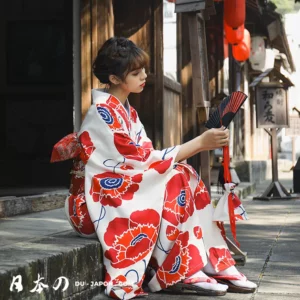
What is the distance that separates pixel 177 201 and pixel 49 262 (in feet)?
3.56

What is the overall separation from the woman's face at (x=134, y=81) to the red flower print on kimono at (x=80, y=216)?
75cm

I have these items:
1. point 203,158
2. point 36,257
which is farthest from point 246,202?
point 36,257

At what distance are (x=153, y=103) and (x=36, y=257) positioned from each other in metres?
6.03

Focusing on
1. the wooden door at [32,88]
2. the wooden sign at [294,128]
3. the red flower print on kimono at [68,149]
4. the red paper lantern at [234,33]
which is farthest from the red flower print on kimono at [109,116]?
the wooden sign at [294,128]

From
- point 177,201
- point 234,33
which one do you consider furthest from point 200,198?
point 234,33

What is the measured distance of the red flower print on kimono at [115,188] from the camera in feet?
14.8

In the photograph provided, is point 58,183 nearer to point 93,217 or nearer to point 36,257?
point 93,217

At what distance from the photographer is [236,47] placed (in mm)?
14625

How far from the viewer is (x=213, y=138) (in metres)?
4.55

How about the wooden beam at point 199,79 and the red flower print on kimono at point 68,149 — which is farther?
the wooden beam at point 199,79

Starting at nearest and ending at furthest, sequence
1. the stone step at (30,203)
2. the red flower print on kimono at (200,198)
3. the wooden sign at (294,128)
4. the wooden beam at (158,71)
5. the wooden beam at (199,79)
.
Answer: the red flower print on kimono at (200,198) → the wooden beam at (199,79) → the stone step at (30,203) → the wooden beam at (158,71) → the wooden sign at (294,128)

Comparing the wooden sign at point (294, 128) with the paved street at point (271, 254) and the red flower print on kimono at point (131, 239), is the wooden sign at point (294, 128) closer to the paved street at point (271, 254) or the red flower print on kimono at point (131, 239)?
the paved street at point (271, 254)

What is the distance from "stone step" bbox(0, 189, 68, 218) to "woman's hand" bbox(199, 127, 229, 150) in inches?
107

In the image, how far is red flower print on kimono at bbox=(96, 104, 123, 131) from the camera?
15.2 ft
